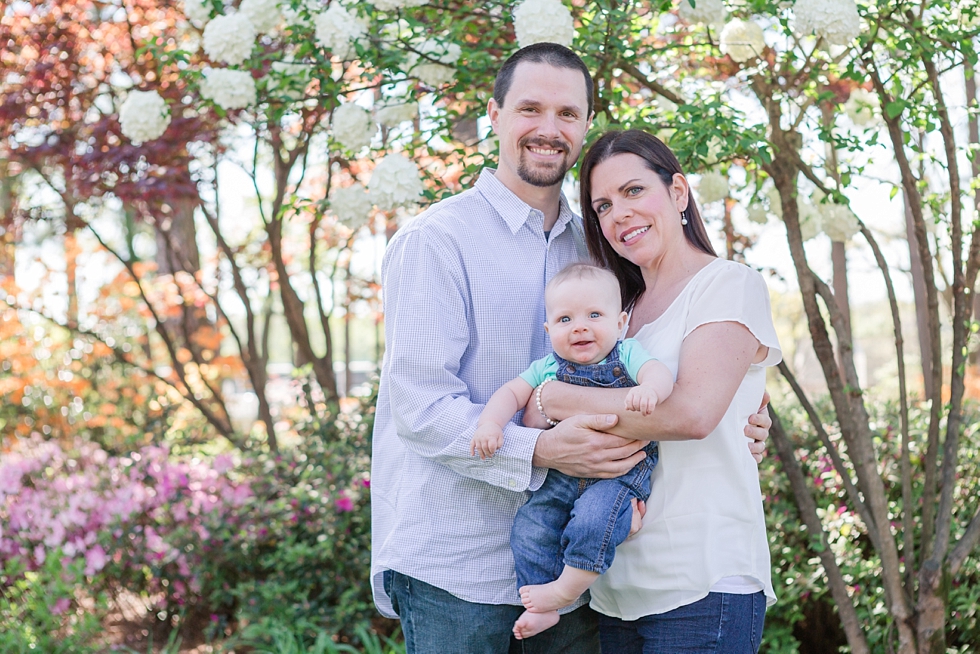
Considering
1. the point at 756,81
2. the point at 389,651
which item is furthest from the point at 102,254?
the point at 756,81

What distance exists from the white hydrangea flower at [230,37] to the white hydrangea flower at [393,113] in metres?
0.51

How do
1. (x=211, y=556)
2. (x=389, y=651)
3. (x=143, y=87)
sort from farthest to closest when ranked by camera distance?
(x=143, y=87) < (x=211, y=556) < (x=389, y=651)

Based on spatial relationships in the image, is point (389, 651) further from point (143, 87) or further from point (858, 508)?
point (143, 87)

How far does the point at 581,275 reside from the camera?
1.85m

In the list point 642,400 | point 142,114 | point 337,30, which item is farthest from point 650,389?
point 142,114

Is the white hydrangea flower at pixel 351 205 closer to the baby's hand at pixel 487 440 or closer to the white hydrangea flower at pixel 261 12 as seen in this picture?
the white hydrangea flower at pixel 261 12

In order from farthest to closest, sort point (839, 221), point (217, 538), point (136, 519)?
point (136, 519) → point (217, 538) → point (839, 221)

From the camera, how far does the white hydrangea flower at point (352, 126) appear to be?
117 inches

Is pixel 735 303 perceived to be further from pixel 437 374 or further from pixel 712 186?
pixel 712 186

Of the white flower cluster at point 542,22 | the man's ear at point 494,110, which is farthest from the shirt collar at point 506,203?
the white flower cluster at point 542,22

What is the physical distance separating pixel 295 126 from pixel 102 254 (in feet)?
13.9

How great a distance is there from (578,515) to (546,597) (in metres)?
0.18

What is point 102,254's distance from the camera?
876cm

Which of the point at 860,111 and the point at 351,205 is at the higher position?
the point at 860,111
